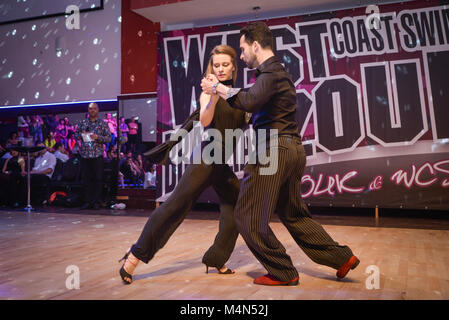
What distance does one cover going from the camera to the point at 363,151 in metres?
5.75

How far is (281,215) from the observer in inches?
90.0

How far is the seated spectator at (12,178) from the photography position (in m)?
7.10

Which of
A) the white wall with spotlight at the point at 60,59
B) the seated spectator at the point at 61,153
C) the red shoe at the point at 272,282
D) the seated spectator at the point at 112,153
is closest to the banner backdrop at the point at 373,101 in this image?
the seated spectator at the point at 112,153

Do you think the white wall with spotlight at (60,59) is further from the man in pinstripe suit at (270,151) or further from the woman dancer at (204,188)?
the man in pinstripe suit at (270,151)

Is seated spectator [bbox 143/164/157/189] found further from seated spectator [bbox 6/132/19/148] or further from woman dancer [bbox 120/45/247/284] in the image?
woman dancer [bbox 120/45/247/284]

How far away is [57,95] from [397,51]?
233 inches

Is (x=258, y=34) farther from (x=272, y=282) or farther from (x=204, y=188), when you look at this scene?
(x=272, y=282)

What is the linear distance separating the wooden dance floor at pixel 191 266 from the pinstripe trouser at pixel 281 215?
151 millimetres

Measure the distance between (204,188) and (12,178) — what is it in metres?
5.99

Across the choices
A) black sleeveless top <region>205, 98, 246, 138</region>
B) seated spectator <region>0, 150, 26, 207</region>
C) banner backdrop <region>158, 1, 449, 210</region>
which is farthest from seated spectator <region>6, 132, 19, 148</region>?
black sleeveless top <region>205, 98, 246, 138</region>

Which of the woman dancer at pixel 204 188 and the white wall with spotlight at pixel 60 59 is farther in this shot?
the white wall with spotlight at pixel 60 59
